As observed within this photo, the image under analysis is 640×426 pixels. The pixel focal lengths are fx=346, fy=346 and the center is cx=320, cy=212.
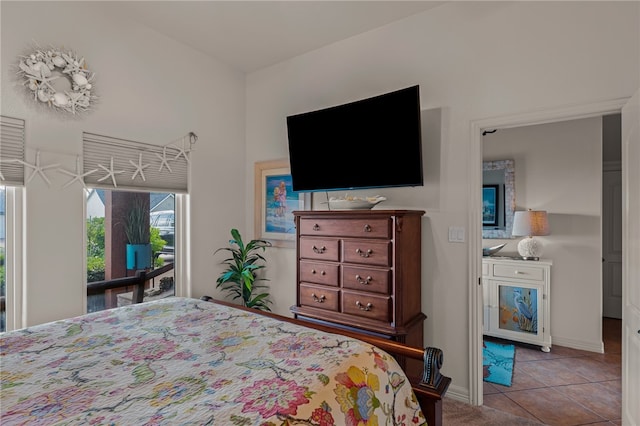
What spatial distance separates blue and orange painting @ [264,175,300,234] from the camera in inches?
132

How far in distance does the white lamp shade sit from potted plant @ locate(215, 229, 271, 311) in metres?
2.59

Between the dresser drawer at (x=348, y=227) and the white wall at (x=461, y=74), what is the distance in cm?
50

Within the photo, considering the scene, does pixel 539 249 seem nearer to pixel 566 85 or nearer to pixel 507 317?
pixel 507 317

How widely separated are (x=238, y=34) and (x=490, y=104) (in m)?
2.11

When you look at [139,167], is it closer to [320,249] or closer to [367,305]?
[320,249]

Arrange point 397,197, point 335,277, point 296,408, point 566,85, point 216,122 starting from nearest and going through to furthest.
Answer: point 296,408, point 566,85, point 335,277, point 397,197, point 216,122

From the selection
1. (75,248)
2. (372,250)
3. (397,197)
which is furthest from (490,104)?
(75,248)

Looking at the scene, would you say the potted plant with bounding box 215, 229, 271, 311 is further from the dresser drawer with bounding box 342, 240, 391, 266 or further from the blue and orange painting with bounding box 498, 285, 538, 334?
the blue and orange painting with bounding box 498, 285, 538, 334

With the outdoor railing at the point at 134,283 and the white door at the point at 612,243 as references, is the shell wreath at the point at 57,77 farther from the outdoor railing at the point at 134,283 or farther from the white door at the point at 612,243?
the white door at the point at 612,243

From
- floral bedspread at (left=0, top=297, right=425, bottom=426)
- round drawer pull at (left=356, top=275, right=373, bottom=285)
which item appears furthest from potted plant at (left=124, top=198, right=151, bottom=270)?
round drawer pull at (left=356, top=275, right=373, bottom=285)

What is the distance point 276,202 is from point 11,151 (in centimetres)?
200

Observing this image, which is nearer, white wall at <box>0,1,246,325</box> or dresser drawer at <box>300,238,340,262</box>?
white wall at <box>0,1,246,325</box>

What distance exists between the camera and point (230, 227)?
3.54 metres

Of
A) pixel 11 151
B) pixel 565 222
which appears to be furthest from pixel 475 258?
pixel 11 151
